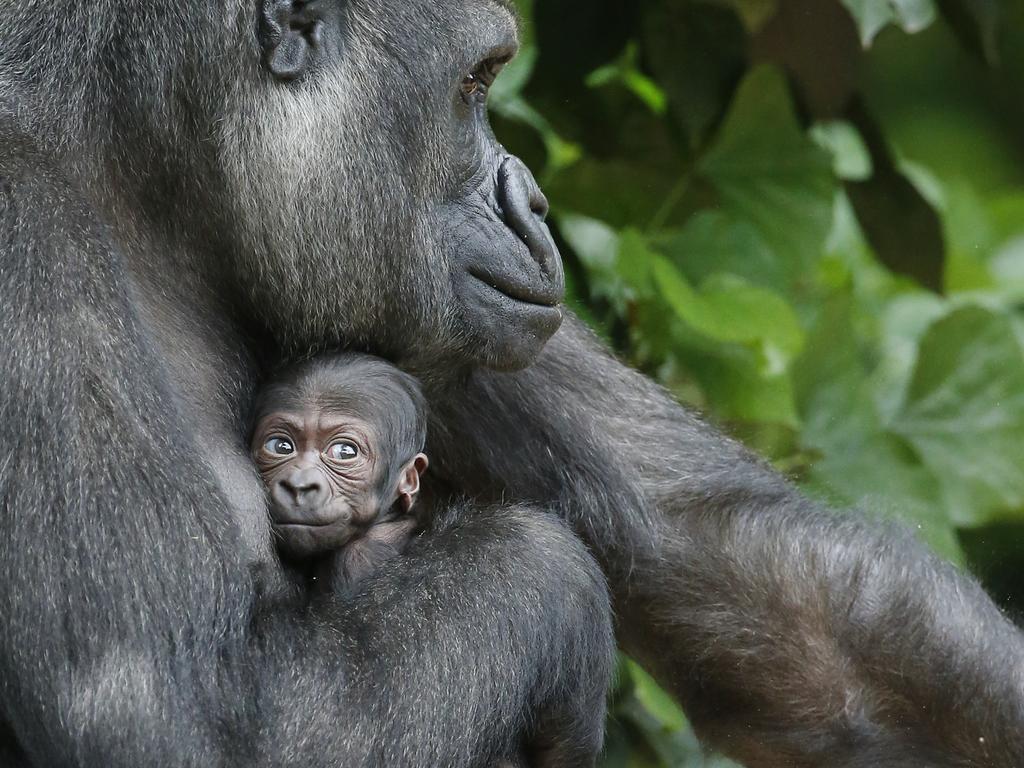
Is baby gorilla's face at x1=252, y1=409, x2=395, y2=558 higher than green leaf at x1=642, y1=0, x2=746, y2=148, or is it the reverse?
green leaf at x1=642, y1=0, x2=746, y2=148

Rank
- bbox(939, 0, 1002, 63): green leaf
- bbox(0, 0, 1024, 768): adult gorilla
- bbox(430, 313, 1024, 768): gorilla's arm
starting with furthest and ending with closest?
bbox(939, 0, 1002, 63): green leaf → bbox(430, 313, 1024, 768): gorilla's arm → bbox(0, 0, 1024, 768): adult gorilla

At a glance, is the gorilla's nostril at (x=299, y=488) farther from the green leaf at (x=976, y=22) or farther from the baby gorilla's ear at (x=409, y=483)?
the green leaf at (x=976, y=22)

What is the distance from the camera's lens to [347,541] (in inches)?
122

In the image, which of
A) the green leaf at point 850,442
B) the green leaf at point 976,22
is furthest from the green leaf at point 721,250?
the green leaf at point 976,22

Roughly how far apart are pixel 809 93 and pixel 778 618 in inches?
67.7

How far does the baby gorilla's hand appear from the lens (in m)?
3.04

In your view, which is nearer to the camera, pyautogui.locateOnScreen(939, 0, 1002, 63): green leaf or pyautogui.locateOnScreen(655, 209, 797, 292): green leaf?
pyautogui.locateOnScreen(939, 0, 1002, 63): green leaf

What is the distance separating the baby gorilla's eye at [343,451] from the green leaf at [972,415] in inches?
81.4

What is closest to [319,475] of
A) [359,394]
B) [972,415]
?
[359,394]

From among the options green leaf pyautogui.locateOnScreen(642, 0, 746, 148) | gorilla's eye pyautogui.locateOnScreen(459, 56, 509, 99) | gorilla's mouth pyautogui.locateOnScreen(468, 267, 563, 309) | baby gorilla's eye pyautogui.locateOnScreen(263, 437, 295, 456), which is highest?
gorilla's eye pyautogui.locateOnScreen(459, 56, 509, 99)

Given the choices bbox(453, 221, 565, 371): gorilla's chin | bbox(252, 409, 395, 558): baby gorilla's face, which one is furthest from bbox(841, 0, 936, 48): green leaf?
bbox(252, 409, 395, 558): baby gorilla's face

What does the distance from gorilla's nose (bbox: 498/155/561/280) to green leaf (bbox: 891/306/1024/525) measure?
181 centimetres

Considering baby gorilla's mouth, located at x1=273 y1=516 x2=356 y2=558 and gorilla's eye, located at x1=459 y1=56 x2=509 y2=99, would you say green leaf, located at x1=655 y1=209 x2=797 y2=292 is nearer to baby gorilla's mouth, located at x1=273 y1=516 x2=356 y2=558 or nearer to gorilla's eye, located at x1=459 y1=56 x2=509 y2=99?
gorilla's eye, located at x1=459 y1=56 x2=509 y2=99

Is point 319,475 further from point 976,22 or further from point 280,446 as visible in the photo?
point 976,22
